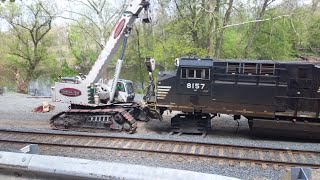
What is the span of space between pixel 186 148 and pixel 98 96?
4.57 m

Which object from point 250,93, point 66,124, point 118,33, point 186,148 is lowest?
point 186,148

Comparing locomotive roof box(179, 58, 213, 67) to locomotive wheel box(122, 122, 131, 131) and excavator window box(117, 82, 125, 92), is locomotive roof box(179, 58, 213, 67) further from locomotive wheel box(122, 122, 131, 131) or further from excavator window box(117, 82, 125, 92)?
excavator window box(117, 82, 125, 92)

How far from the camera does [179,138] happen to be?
1147 cm

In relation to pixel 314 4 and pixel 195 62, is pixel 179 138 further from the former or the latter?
pixel 314 4

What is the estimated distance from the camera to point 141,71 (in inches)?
1342

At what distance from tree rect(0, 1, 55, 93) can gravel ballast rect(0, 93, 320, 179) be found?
1637 cm

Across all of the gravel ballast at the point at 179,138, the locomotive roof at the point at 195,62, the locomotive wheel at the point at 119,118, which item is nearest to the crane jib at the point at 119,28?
the locomotive roof at the point at 195,62

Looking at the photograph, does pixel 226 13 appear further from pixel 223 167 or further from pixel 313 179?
pixel 313 179

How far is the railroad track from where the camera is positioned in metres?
8.92

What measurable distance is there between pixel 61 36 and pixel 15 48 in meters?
7.62

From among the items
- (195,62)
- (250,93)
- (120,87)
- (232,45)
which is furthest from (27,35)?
(250,93)

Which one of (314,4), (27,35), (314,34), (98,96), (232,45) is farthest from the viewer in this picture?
(27,35)

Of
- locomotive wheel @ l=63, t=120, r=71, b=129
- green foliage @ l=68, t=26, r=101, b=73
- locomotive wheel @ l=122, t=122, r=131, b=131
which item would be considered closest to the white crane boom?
locomotive wheel @ l=63, t=120, r=71, b=129

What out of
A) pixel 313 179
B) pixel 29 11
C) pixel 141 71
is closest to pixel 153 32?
pixel 141 71
